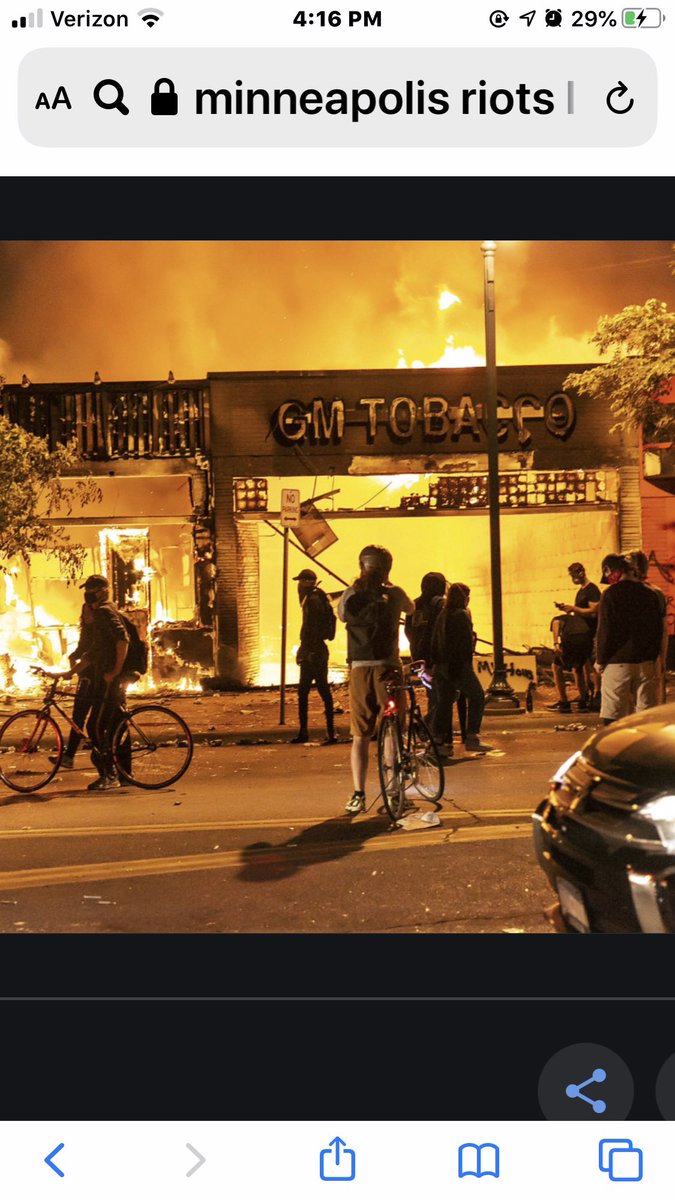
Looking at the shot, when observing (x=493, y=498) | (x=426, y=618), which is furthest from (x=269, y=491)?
(x=426, y=618)

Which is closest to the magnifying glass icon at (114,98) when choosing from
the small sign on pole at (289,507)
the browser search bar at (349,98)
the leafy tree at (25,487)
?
the browser search bar at (349,98)

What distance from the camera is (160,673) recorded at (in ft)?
59.5

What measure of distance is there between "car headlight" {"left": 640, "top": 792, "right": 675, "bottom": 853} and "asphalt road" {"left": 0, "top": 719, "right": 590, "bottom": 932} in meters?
2.30

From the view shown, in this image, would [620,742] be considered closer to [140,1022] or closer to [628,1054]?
[628,1054]

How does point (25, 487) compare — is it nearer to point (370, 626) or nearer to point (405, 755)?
point (370, 626)

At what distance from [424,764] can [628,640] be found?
6.19ft

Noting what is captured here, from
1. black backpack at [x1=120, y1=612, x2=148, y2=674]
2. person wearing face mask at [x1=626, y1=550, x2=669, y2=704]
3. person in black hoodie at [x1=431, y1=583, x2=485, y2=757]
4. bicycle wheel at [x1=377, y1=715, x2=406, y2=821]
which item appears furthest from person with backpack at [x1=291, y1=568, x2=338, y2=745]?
bicycle wheel at [x1=377, y1=715, x2=406, y2=821]

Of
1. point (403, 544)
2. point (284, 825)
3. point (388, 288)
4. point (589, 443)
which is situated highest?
point (388, 288)

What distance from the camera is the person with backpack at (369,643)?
7781 mm

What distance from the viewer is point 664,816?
8.41 ft

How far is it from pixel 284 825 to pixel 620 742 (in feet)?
16.1
